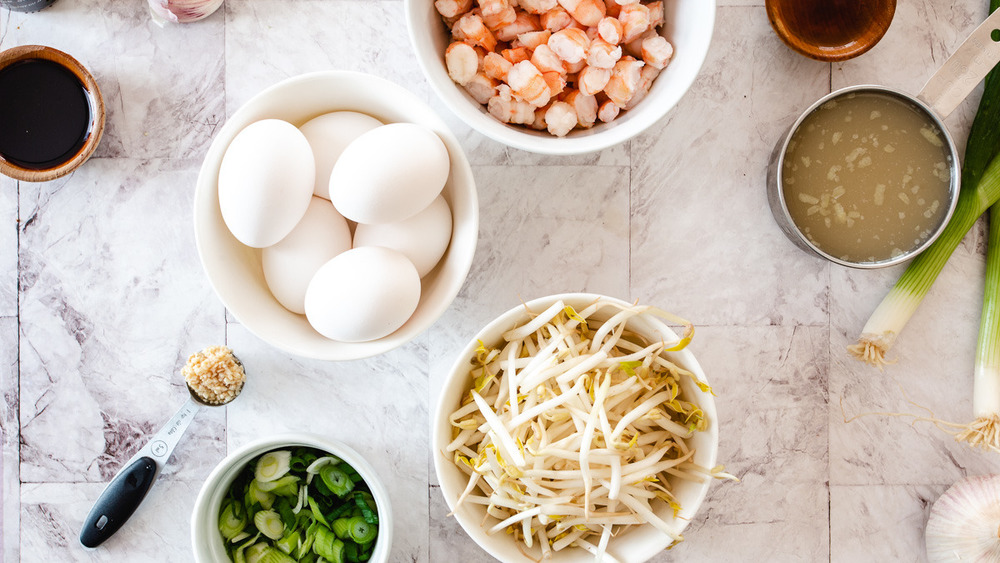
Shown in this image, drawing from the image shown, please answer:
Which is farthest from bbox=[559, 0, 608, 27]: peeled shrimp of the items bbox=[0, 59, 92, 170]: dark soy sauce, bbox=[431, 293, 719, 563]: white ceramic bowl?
bbox=[0, 59, 92, 170]: dark soy sauce

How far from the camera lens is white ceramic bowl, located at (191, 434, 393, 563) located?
37.4 inches

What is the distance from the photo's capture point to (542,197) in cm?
110

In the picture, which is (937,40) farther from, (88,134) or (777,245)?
(88,134)

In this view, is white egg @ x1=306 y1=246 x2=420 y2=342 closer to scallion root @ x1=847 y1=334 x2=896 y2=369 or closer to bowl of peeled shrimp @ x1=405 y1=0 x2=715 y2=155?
bowl of peeled shrimp @ x1=405 y1=0 x2=715 y2=155

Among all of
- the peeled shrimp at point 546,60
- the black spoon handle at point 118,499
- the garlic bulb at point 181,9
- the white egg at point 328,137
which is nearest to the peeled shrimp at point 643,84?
the peeled shrimp at point 546,60

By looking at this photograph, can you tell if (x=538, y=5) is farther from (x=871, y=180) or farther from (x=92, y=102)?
(x=92, y=102)

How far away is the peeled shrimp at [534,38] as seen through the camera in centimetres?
94

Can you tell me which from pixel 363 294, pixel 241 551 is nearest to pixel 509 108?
pixel 363 294

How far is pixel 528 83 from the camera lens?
0.92 m

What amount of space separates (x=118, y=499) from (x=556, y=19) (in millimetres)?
926

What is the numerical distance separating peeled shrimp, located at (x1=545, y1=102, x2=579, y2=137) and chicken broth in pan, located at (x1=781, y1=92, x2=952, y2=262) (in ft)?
1.15

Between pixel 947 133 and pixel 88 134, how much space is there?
125 centimetres

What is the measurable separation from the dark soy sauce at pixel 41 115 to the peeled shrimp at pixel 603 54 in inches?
29.3

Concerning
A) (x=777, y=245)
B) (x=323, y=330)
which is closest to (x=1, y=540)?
(x=323, y=330)
